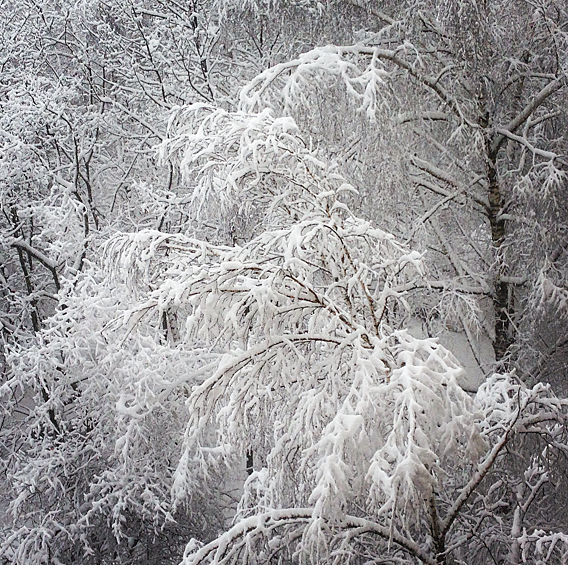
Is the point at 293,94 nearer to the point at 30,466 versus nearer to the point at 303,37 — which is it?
the point at 303,37

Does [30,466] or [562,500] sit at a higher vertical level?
[562,500]

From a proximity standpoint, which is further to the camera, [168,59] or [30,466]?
[168,59]

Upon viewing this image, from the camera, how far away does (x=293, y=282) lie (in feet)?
9.82

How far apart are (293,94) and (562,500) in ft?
10.6

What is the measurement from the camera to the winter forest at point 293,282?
9.26 ft

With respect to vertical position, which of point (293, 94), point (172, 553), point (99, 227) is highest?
point (293, 94)

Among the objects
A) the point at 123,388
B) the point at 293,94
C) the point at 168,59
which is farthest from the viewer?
the point at 168,59

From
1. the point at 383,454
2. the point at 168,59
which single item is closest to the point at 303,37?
the point at 168,59

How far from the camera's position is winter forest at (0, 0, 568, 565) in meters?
2.82

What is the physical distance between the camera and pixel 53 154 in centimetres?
970

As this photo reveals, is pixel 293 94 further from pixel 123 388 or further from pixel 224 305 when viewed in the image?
pixel 123 388

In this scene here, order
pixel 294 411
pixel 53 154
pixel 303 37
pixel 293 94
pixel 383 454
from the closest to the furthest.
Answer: pixel 383 454
pixel 294 411
pixel 293 94
pixel 303 37
pixel 53 154

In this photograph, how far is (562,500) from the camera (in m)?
3.97

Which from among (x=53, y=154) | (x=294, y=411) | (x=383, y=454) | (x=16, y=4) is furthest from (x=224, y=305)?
(x=16, y=4)
